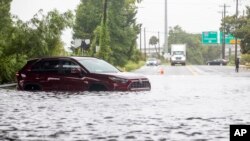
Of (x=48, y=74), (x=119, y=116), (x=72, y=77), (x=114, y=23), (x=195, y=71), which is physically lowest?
(x=195, y=71)

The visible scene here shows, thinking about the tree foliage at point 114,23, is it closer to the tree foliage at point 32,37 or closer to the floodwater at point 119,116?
the tree foliage at point 32,37

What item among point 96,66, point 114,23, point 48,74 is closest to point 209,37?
point 114,23

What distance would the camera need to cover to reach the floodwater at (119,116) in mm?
10453

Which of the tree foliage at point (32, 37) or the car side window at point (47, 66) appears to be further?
the tree foliage at point (32, 37)

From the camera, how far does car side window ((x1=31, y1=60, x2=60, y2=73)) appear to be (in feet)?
70.2

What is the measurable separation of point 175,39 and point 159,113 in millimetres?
161996

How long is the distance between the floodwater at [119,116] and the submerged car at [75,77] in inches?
21.3

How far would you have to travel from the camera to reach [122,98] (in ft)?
59.6

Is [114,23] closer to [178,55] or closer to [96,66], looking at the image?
[178,55]

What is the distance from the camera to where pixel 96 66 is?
21.3 meters

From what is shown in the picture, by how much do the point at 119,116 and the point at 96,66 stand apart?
799 cm

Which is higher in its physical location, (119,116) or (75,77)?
(75,77)

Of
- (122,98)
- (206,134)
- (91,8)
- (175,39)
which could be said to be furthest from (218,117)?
(175,39)

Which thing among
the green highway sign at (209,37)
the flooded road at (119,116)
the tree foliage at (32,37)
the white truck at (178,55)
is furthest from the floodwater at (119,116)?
the green highway sign at (209,37)
